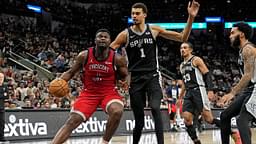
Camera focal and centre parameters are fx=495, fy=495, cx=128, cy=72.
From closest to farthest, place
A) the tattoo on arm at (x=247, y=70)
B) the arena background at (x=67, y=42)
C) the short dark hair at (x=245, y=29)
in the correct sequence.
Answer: the tattoo on arm at (x=247, y=70)
the short dark hair at (x=245, y=29)
the arena background at (x=67, y=42)

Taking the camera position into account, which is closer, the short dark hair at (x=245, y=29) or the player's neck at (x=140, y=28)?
the short dark hair at (x=245, y=29)

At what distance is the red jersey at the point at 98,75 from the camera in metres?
6.97

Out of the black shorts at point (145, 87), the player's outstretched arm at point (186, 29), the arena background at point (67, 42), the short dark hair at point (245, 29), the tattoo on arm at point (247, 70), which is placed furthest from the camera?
the arena background at point (67, 42)

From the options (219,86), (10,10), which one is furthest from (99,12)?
(219,86)

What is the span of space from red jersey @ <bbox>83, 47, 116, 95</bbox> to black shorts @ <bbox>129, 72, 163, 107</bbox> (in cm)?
52

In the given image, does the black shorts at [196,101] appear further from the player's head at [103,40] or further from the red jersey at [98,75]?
the player's head at [103,40]

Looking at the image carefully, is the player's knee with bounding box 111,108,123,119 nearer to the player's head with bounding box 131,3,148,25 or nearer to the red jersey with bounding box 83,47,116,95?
the red jersey with bounding box 83,47,116,95

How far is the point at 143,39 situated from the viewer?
745 cm

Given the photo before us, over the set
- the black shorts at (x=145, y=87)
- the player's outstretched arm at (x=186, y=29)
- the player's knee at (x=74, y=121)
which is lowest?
the player's knee at (x=74, y=121)

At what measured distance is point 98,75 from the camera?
22.9ft

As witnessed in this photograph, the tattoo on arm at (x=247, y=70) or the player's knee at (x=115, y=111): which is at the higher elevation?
the tattoo on arm at (x=247, y=70)

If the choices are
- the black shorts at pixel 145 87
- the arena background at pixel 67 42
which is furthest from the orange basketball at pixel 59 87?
the arena background at pixel 67 42

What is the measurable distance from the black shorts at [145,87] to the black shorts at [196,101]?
215cm

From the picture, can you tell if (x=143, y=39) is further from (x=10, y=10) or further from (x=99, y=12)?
(x=99, y=12)
